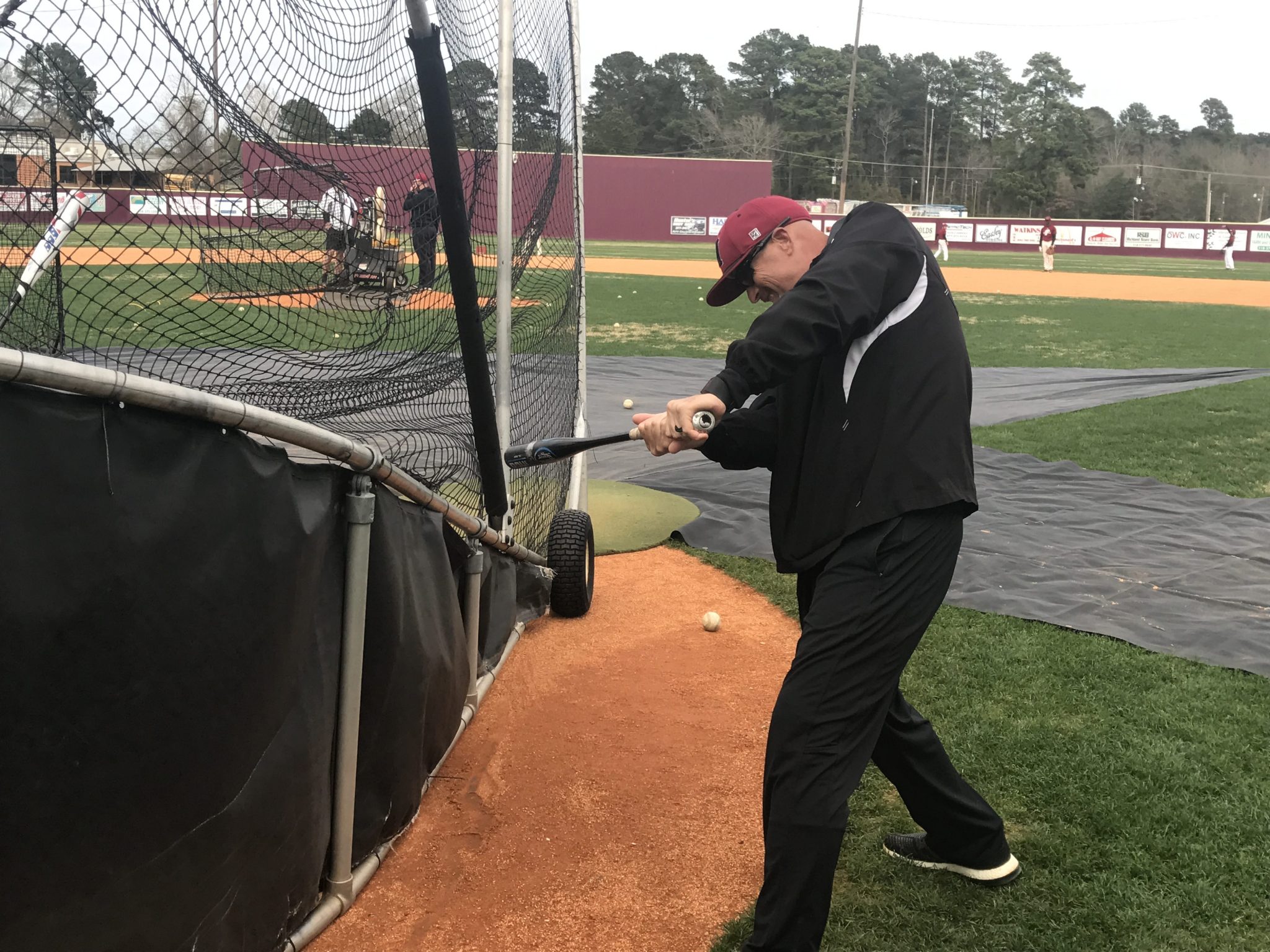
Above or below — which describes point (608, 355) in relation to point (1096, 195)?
below

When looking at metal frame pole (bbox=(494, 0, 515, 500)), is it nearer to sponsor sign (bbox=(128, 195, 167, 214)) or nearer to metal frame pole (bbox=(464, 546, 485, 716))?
metal frame pole (bbox=(464, 546, 485, 716))

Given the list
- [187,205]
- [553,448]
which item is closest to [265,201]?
[187,205]

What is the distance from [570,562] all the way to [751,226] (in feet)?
8.64

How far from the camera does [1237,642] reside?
4809mm

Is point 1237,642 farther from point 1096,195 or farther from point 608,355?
point 1096,195

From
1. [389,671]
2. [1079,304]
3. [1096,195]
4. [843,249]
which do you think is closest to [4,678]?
[389,671]

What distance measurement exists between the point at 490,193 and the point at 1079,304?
2154 centimetres

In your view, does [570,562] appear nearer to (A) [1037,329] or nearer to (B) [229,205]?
(B) [229,205]

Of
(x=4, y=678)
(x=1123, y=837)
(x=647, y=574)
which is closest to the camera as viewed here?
(x=4, y=678)

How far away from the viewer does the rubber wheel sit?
5.13 meters

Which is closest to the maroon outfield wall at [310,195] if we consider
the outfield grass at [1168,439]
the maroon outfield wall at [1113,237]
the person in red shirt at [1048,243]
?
the outfield grass at [1168,439]

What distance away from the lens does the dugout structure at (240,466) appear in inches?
73.7

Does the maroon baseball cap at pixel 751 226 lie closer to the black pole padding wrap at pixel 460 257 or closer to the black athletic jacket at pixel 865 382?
the black athletic jacket at pixel 865 382

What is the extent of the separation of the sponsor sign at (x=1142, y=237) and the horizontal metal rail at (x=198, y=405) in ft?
174
